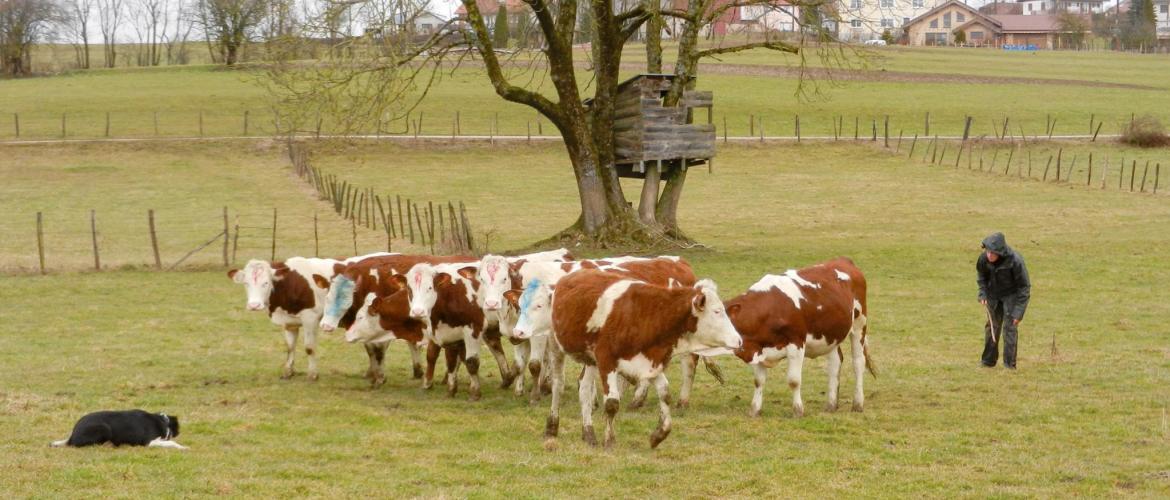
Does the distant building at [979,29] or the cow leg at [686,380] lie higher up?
the distant building at [979,29]

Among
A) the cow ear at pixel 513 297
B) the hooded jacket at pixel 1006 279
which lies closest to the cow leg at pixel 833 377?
the hooded jacket at pixel 1006 279

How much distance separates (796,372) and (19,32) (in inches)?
3346

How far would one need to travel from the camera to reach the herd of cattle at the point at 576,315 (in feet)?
37.2

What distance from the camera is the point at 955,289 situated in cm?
2439

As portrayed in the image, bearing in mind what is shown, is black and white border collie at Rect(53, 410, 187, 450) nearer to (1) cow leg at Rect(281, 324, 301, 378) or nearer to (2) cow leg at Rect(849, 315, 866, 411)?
(1) cow leg at Rect(281, 324, 301, 378)

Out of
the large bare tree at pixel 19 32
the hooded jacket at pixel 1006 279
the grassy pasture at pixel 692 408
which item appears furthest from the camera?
the large bare tree at pixel 19 32

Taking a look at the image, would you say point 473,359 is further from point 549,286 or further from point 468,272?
point 549,286

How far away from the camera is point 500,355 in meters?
14.7

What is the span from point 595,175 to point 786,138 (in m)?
31.3

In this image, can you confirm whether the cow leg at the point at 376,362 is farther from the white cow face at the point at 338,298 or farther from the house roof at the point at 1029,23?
the house roof at the point at 1029,23

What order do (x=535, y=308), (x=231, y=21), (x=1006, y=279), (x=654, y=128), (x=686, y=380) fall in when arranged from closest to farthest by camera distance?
(x=535, y=308), (x=686, y=380), (x=1006, y=279), (x=654, y=128), (x=231, y=21)

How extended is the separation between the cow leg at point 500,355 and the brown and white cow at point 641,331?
2.96 metres

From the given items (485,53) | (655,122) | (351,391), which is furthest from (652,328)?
(655,122)

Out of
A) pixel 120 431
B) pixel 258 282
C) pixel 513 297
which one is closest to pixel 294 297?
pixel 258 282
